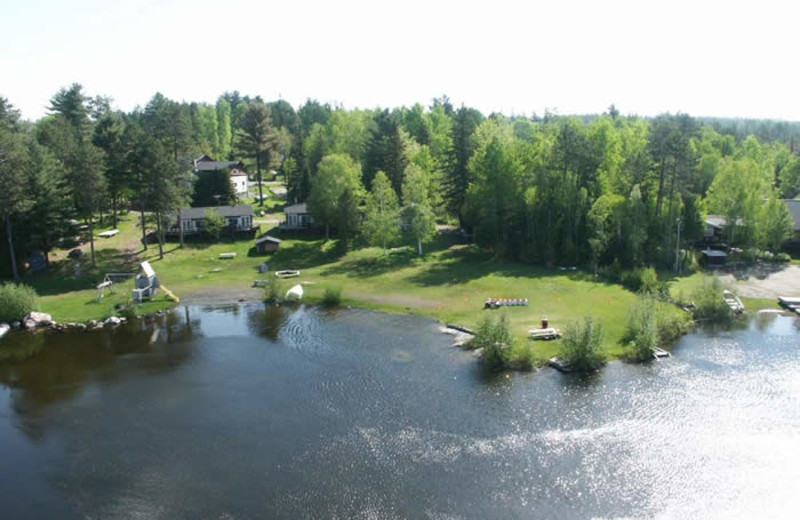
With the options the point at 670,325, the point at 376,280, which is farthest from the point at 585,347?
the point at 376,280

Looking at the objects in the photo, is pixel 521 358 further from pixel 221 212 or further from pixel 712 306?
pixel 221 212

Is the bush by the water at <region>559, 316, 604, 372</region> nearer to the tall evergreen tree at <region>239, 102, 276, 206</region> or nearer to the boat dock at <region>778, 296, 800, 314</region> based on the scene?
the boat dock at <region>778, 296, 800, 314</region>

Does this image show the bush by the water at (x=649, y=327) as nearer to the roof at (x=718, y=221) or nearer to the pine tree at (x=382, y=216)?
the roof at (x=718, y=221)

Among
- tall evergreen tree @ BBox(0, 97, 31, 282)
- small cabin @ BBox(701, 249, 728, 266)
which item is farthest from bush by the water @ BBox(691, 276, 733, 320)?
tall evergreen tree @ BBox(0, 97, 31, 282)

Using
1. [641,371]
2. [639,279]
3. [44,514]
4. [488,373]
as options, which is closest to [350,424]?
[488,373]

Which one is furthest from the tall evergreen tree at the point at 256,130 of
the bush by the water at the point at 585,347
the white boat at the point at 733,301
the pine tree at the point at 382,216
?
the white boat at the point at 733,301
